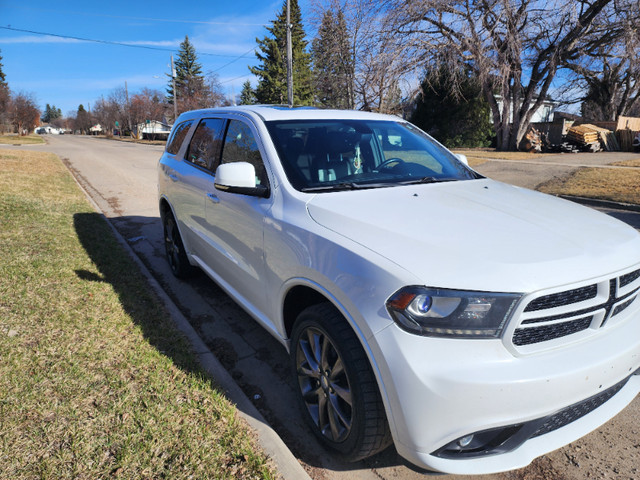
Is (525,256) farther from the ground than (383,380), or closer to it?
farther from the ground

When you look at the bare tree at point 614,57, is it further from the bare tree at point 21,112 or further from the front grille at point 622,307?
the bare tree at point 21,112

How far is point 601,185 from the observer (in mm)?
11258

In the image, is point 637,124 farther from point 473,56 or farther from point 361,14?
point 361,14

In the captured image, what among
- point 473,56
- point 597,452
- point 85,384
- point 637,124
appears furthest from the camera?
point 637,124

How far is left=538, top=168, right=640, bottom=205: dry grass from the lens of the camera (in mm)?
9688

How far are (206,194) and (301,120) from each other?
105cm

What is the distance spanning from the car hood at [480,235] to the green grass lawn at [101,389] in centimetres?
131

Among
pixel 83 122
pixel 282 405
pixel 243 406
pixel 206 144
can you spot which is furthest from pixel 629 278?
pixel 83 122

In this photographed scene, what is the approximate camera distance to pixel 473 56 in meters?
22.5

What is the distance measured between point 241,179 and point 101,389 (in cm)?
157

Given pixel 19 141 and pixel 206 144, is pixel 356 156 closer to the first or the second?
pixel 206 144

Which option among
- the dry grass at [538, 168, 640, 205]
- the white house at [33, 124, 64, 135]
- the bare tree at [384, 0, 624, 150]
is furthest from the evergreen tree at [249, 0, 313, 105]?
the white house at [33, 124, 64, 135]

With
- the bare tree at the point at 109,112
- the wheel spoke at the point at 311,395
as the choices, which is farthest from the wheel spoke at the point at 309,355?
the bare tree at the point at 109,112

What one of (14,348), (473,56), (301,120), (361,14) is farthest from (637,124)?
(14,348)
